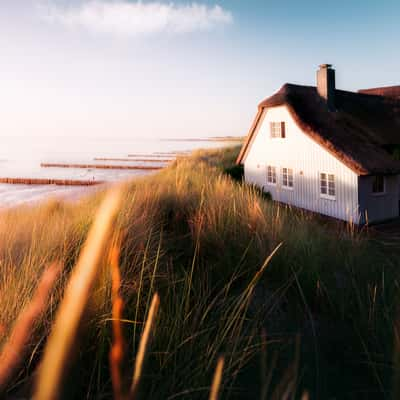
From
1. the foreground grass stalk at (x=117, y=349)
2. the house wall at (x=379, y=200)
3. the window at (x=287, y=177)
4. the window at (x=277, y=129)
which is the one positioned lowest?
the house wall at (x=379, y=200)

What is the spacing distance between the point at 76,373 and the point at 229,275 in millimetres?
1988

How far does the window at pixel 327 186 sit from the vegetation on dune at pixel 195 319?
8.87 m

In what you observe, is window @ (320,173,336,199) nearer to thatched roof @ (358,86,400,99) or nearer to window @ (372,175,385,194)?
window @ (372,175,385,194)

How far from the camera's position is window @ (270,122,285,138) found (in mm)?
15641

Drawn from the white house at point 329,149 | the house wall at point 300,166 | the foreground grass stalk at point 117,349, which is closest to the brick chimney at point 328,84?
the white house at point 329,149

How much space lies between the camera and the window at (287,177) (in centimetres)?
1551

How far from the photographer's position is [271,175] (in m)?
16.8

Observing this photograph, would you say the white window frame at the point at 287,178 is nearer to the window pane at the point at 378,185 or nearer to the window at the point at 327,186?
the window at the point at 327,186

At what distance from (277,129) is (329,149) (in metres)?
3.94

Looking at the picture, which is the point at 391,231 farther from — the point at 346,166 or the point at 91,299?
the point at 91,299

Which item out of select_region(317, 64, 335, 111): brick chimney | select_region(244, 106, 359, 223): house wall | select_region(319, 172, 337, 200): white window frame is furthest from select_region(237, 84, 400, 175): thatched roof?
select_region(319, 172, 337, 200): white window frame

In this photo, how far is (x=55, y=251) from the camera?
3.07 metres

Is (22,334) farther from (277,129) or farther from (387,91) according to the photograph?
(387,91)

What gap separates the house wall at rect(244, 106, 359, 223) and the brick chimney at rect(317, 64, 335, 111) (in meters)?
1.92
